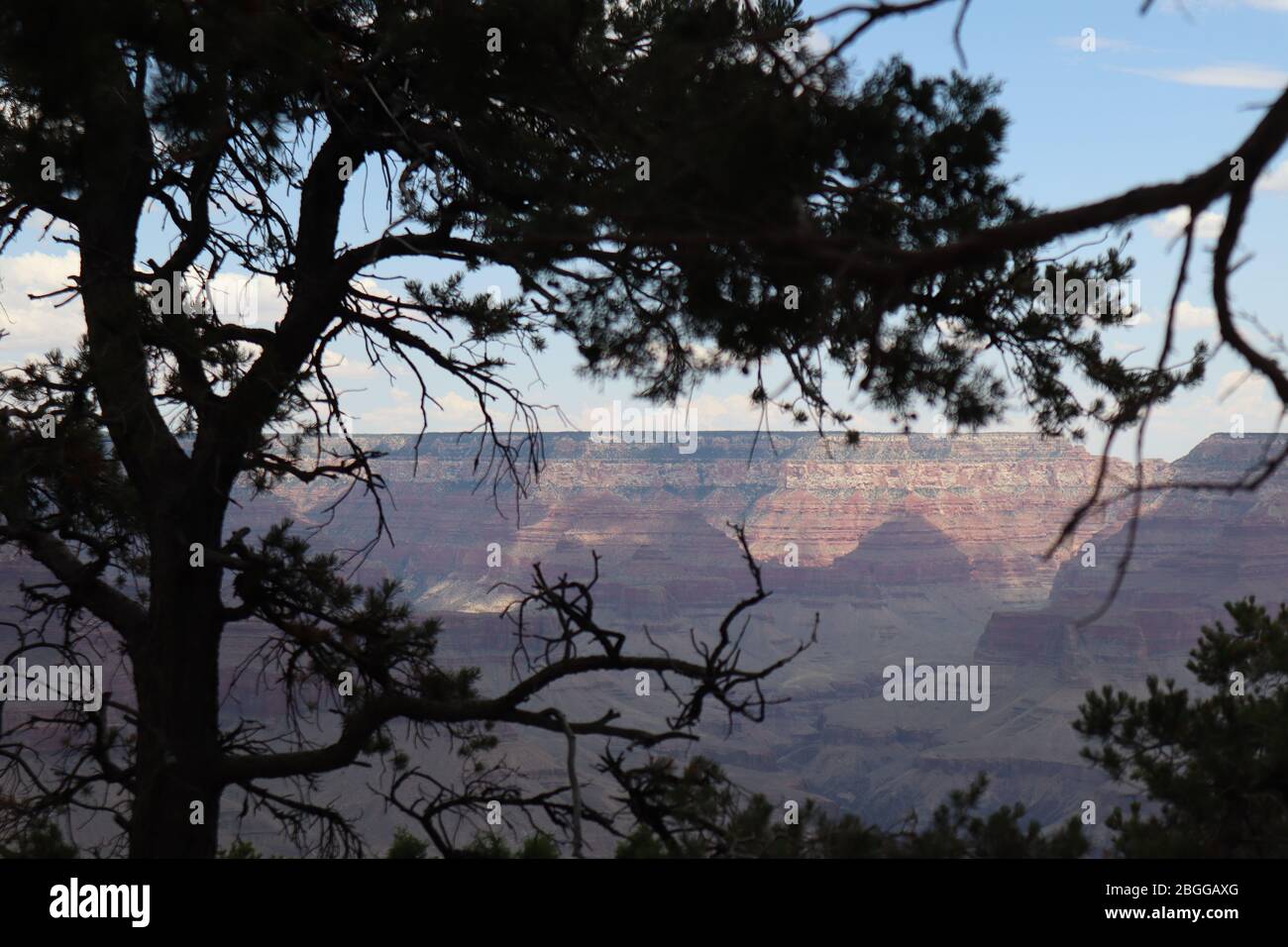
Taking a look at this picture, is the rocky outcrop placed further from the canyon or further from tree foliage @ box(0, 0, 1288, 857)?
tree foliage @ box(0, 0, 1288, 857)

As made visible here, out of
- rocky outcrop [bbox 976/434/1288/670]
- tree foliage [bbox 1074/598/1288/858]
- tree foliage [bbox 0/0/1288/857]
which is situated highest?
rocky outcrop [bbox 976/434/1288/670]

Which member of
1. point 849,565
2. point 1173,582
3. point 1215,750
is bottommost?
point 1215,750

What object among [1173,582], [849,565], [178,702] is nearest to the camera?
[178,702]

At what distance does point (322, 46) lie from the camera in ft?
13.8

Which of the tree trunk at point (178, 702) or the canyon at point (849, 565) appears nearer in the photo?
the tree trunk at point (178, 702)

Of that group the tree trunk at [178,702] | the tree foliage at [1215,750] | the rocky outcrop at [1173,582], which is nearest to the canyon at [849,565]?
the rocky outcrop at [1173,582]

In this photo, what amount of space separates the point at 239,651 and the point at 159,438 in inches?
2499

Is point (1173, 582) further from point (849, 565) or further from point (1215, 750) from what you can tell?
point (1215, 750)

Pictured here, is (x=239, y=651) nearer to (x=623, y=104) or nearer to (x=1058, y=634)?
(x=1058, y=634)

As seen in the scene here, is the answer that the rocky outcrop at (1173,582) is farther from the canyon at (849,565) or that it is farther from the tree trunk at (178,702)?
the tree trunk at (178,702)

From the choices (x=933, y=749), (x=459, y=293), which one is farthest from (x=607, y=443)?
(x=459, y=293)

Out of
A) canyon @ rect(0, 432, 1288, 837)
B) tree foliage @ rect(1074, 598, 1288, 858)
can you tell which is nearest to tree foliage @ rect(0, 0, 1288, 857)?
tree foliage @ rect(1074, 598, 1288, 858)

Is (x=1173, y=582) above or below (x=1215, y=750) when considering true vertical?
above

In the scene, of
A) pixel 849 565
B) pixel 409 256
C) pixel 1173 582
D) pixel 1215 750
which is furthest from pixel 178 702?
pixel 849 565
